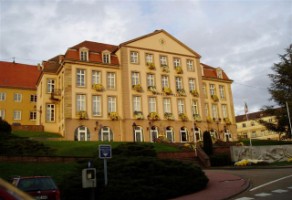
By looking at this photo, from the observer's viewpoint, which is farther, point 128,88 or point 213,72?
point 213,72

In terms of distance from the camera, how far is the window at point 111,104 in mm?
49344

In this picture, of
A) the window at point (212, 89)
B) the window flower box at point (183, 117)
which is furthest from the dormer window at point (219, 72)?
the window flower box at point (183, 117)

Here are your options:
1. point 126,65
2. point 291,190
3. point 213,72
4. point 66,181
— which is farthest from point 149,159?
point 213,72

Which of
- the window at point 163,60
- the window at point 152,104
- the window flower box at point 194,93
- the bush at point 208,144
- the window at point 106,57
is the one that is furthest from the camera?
the window flower box at point 194,93

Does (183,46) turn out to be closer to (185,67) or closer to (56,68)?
(185,67)

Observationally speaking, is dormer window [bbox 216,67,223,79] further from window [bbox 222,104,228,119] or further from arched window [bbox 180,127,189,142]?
arched window [bbox 180,127,189,142]

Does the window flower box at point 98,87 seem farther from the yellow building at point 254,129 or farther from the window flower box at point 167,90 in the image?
the yellow building at point 254,129

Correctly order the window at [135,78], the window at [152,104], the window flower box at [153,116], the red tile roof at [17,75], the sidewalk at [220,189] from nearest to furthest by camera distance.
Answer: the sidewalk at [220,189], the window flower box at [153,116], the window at [135,78], the window at [152,104], the red tile roof at [17,75]

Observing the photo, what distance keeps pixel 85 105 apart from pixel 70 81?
3.75 meters

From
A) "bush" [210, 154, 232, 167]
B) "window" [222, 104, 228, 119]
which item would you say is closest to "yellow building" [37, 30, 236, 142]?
"window" [222, 104, 228, 119]

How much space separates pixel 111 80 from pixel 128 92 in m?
3.07

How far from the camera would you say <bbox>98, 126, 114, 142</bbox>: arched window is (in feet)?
156

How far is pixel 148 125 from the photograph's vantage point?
50.2 meters

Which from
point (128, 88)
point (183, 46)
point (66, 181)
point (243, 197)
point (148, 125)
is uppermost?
point (183, 46)
